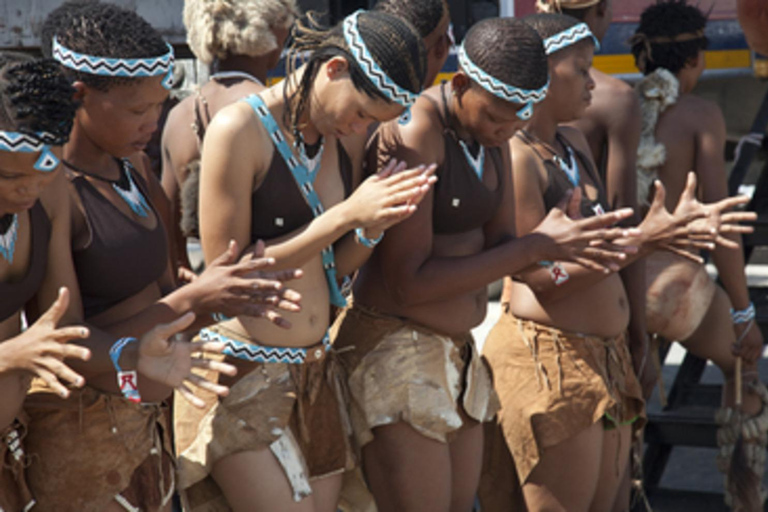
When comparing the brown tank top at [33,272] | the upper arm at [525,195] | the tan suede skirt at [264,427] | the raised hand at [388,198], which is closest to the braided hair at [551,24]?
the upper arm at [525,195]

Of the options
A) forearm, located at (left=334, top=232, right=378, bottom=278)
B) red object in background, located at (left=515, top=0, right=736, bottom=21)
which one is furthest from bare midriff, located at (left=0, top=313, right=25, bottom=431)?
red object in background, located at (left=515, top=0, right=736, bottom=21)

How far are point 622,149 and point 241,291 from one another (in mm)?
2191

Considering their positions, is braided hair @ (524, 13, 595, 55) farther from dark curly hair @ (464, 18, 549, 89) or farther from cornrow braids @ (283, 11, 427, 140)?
cornrow braids @ (283, 11, 427, 140)

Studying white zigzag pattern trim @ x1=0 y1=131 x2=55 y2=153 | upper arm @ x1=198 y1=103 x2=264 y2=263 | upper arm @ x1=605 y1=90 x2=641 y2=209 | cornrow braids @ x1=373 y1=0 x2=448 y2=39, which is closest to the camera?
white zigzag pattern trim @ x1=0 y1=131 x2=55 y2=153

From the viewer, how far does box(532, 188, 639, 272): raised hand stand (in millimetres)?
3143

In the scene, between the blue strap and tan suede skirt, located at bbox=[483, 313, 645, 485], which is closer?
the blue strap

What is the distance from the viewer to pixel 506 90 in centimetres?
324

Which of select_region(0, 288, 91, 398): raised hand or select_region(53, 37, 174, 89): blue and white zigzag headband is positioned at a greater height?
select_region(53, 37, 174, 89): blue and white zigzag headband

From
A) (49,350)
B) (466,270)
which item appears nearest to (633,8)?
(466,270)

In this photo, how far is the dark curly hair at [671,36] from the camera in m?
4.96

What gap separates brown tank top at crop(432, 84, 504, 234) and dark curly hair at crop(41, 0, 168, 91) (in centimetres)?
92

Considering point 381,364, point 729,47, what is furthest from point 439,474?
point 729,47

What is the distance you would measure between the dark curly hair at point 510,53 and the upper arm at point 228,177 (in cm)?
79

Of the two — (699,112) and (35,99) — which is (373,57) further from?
A: (699,112)
